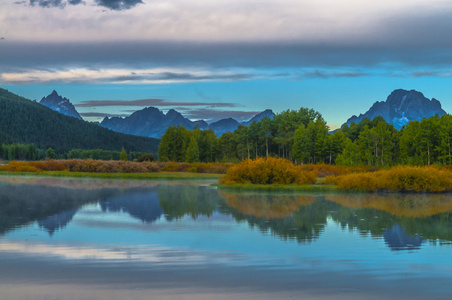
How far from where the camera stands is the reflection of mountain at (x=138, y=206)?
1873 cm

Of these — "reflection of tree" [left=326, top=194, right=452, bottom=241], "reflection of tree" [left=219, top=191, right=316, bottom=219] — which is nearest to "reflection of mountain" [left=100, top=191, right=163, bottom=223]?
"reflection of tree" [left=219, top=191, right=316, bottom=219]

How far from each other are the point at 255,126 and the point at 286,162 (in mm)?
58379

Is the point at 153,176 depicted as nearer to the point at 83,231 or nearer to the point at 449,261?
the point at 83,231

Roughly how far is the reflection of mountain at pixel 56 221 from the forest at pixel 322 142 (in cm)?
4426

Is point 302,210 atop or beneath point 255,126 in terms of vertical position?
beneath

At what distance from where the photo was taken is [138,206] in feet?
72.8

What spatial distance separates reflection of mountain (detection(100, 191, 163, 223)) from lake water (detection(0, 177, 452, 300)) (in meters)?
0.09

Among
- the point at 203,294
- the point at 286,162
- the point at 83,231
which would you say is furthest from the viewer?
the point at 286,162

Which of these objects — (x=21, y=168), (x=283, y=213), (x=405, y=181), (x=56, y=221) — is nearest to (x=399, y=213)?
(x=283, y=213)

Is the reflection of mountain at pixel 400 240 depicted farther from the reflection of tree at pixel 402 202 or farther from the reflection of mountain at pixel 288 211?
the reflection of tree at pixel 402 202

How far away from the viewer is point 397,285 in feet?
28.6

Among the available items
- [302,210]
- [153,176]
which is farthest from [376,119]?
[302,210]

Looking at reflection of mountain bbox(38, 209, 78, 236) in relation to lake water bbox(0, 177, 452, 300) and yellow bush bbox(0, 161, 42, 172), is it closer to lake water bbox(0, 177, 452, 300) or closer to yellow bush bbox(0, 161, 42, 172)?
lake water bbox(0, 177, 452, 300)

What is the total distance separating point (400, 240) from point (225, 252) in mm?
5192
